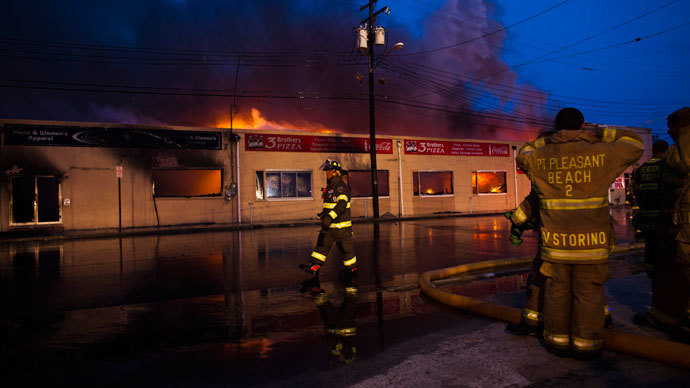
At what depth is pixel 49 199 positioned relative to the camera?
19.0m

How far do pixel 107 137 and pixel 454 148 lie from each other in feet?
63.0

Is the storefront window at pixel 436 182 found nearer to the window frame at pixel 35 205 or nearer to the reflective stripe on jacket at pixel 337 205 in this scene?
the window frame at pixel 35 205

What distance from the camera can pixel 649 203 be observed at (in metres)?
4.32

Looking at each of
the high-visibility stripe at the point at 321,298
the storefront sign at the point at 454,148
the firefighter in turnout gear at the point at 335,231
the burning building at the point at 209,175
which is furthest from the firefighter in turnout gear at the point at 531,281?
the storefront sign at the point at 454,148

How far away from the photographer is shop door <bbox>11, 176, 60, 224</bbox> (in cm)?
1814

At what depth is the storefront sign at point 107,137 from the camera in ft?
59.6

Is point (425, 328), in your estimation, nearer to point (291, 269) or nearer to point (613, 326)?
point (613, 326)

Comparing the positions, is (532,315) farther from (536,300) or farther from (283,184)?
(283,184)

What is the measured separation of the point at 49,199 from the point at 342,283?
1752 centimetres

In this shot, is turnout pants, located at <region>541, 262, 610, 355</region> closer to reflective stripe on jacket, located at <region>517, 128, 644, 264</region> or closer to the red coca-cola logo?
reflective stripe on jacket, located at <region>517, 128, 644, 264</region>

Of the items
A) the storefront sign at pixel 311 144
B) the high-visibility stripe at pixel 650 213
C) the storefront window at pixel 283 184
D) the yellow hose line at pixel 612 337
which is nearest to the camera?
the yellow hose line at pixel 612 337

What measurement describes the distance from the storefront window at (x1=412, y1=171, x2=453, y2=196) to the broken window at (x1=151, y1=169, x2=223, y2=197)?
12.1 meters

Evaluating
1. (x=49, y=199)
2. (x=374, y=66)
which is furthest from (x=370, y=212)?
(x=49, y=199)

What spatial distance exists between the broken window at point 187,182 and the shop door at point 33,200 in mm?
4597
